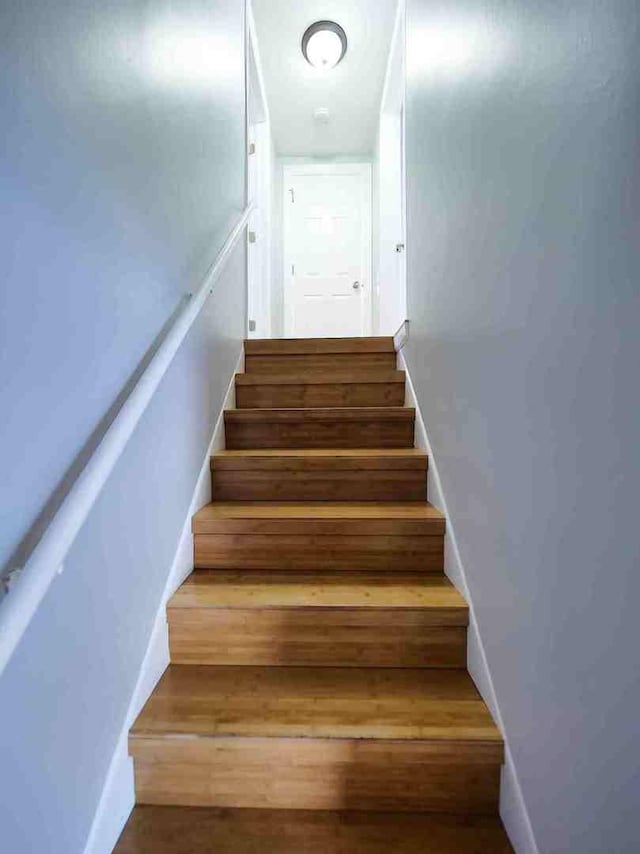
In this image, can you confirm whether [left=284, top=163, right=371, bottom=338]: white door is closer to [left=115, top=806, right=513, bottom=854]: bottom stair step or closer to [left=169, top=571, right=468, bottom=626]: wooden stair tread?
[left=169, top=571, right=468, bottom=626]: wooden stair tread

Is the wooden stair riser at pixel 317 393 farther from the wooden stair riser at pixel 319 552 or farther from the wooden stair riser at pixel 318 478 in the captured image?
the wooden stair riser at pixel 319 552

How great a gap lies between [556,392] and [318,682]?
36.4 inches

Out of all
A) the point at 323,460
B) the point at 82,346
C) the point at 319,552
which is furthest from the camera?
the point at 323,460

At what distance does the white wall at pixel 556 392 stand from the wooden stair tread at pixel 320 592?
15cm

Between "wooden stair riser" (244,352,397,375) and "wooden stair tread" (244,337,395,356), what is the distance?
0.03 meters

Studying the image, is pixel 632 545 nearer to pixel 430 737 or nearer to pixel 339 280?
pixel 430 737

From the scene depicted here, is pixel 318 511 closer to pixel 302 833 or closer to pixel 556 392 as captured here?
pixel 302 833

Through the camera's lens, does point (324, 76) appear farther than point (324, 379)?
Yes

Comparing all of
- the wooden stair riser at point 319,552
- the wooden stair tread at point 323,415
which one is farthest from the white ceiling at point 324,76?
the wooden stair riser at point 319,552

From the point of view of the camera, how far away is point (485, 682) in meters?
1.05

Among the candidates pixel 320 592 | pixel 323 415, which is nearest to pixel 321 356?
pixel 323 415

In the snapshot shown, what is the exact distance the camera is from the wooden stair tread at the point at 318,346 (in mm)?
2480

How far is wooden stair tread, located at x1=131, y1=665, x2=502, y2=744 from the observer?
96cm

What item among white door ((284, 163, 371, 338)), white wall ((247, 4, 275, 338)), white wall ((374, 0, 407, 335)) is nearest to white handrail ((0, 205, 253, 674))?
white wall ((247, 4, 275, 338))
